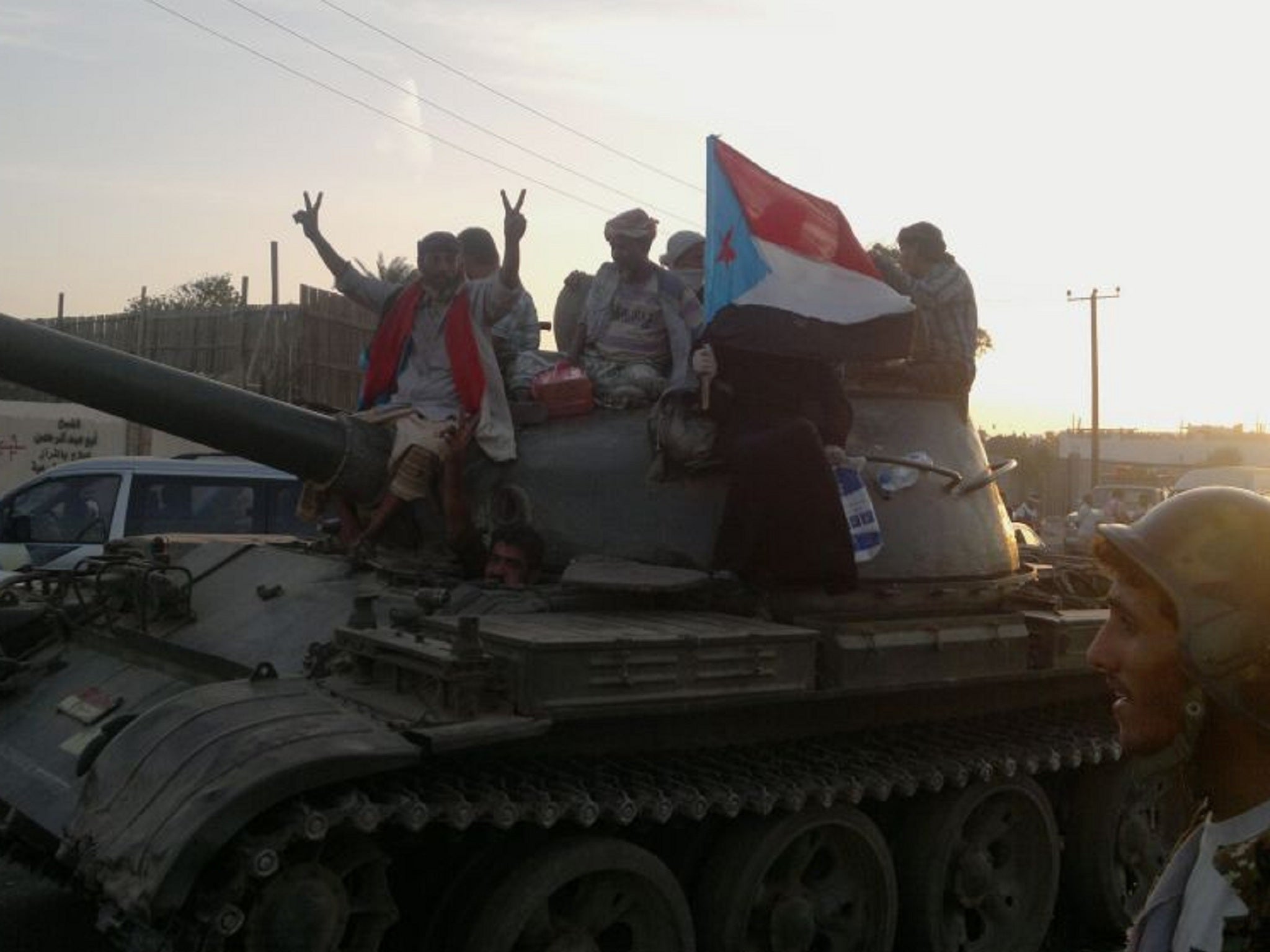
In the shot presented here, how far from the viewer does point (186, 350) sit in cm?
1994

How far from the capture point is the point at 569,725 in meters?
4.68

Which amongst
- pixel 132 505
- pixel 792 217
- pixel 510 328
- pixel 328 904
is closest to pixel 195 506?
pixel 132 505

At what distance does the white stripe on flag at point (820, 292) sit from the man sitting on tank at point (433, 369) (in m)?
1.10

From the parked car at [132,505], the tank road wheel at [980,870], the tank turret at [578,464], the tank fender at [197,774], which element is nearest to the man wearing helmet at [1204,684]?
the tank fender at [197,774]

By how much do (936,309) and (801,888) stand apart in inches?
116

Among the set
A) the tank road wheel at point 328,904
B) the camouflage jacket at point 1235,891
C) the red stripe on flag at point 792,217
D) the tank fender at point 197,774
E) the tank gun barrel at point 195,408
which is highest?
the red stripe on flag at point 792,217

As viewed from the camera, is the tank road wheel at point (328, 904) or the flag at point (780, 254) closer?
the tank road wheel at point (328, 904)

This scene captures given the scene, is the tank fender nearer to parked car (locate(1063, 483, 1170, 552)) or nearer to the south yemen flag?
the south yemen flag

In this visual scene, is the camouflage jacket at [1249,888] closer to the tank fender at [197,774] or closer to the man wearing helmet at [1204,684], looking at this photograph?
the man wearing helmet at [1204,684]

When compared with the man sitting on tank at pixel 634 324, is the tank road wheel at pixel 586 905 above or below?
below

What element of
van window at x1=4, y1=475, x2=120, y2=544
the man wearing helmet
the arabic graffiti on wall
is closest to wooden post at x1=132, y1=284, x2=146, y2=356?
the arabic graffiti on wall

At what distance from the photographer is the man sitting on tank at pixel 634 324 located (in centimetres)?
660

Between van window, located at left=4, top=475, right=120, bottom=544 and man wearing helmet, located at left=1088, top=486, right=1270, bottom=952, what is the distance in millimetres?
11370

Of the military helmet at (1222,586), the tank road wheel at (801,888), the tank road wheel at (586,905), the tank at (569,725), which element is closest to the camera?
the military helmet at (1222,586)
